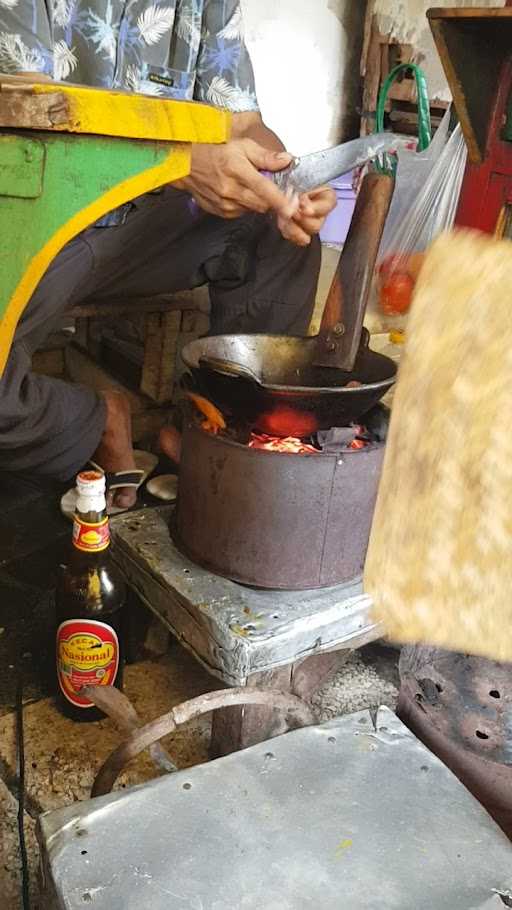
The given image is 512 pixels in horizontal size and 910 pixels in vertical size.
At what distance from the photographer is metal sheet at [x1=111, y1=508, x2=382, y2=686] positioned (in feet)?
5.62

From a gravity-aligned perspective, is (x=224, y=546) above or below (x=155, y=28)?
below

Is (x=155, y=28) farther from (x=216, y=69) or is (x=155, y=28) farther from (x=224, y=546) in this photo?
(x=224, y=546)

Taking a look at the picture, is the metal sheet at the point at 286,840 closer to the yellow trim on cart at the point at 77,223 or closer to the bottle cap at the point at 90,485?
the bottle cap at the point at 90,485

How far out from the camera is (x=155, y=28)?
2.76 m

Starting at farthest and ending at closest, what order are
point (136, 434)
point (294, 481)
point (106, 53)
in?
point (136, 434) < point (106, 53) < point (294, 481)

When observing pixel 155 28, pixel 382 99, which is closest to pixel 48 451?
pixel 155 28

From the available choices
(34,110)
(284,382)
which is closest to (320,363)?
(284,382)

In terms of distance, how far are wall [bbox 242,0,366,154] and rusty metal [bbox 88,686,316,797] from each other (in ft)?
11.2

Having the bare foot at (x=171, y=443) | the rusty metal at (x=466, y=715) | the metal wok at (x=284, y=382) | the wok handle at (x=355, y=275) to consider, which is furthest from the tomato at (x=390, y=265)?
the rusty metal at (x=466, y=715)

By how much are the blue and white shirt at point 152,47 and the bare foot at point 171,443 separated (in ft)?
3.27

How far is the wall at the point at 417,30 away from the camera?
13.8 feet

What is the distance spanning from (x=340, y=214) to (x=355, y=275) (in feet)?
7.11

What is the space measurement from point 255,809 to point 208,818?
8cm

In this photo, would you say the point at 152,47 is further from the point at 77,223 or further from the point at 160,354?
the point at 77,223
